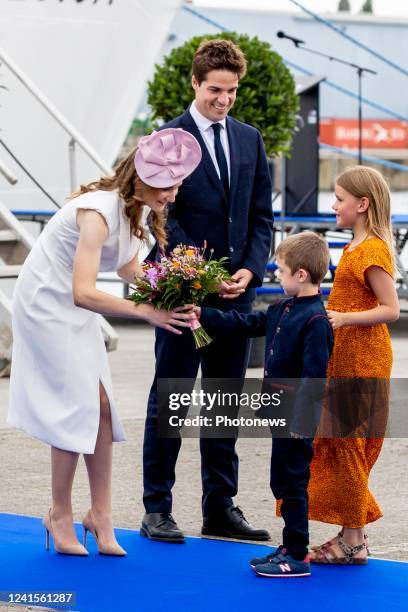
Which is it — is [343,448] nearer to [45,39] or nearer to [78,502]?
[78,502]

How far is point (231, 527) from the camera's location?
208 inches

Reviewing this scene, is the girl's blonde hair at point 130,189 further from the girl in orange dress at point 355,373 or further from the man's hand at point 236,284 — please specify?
the girl in orange dress at point 355,373

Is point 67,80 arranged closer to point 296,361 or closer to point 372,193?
point 372,193

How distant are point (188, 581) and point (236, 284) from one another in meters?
1.10

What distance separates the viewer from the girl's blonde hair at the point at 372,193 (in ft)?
16.1

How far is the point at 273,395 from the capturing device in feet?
15.5

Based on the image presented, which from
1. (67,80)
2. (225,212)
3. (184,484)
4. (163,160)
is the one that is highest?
(67,80)

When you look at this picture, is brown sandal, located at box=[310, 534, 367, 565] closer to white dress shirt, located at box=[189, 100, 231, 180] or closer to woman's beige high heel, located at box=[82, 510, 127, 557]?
woman's beige high heel, located at box=[82, 510, 127, 557]

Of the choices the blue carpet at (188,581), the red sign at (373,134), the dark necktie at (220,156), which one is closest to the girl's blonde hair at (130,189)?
the dark necktie at (220,156)

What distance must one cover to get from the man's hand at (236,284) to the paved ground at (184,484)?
0.95 m

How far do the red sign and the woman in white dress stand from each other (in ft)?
139

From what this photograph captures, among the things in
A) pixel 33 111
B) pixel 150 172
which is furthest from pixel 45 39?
pixel 150 172

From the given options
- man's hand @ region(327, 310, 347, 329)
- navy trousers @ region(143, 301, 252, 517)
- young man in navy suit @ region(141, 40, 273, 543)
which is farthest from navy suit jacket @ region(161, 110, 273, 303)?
man's hand @ region(327, 310, 347, 329)

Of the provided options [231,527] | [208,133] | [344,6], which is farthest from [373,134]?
[231,527]
